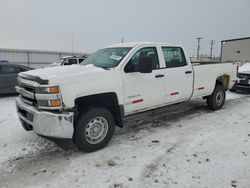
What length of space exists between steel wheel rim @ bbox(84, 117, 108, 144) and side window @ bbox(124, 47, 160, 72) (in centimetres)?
110

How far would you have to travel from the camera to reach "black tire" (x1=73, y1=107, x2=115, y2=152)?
363 cm

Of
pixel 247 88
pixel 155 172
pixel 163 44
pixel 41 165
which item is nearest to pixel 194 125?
pixel 163 44

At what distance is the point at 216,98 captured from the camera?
652 centimetres

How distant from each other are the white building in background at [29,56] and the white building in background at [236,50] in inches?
670

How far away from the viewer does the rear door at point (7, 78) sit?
8820mm

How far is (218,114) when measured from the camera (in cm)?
617

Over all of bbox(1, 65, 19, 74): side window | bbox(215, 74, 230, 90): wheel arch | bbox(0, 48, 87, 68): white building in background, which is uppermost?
bbox(0, 48, 87, 68): white building in background

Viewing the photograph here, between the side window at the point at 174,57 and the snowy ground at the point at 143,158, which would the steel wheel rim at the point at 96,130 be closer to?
the snowy ground at the point at 143,158

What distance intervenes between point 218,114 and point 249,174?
3245mm

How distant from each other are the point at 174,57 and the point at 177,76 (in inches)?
19.5

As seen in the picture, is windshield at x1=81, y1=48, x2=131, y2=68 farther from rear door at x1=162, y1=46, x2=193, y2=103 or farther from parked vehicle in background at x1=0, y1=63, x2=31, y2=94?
parked vehicle in background at x1=0, y1=63, x2=31, y2=94

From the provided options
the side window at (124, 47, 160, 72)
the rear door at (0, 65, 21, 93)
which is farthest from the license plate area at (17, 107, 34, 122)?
the rear door at (0, 65, 21, 93)

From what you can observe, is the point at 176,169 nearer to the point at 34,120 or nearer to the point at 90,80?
the point at 90,80

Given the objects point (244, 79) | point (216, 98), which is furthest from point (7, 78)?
point (244, 79)
